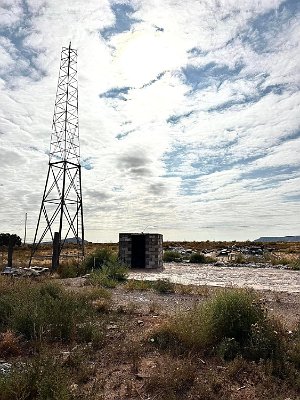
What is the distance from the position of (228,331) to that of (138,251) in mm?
17829

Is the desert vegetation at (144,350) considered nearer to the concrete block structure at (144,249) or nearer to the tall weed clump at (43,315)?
the tall weed clump at (43,315)

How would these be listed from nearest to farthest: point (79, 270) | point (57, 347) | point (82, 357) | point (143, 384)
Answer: point (143, 384)
point (82, 357)
point (57, 347)
point (79, 270)

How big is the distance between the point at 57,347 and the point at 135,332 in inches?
65.8

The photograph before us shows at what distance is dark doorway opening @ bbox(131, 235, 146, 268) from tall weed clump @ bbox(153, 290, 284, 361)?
661 inches

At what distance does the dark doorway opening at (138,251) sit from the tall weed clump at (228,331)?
1678 centimetres

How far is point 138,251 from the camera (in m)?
24.8

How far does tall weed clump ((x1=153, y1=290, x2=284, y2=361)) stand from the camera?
6.54 meters

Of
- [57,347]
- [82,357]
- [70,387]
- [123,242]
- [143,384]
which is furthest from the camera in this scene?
[123,242]

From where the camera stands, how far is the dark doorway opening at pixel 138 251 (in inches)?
966

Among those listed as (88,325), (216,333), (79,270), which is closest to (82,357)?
(88,325)

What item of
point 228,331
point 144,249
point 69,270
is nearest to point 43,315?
point 228,331

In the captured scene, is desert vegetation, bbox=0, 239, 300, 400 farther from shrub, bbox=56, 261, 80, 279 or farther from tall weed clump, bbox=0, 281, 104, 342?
shrub, bbox=56, 261, 80, 279

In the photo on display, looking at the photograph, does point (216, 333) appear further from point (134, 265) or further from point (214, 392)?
point (134, 265)

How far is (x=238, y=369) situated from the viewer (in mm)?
5984
